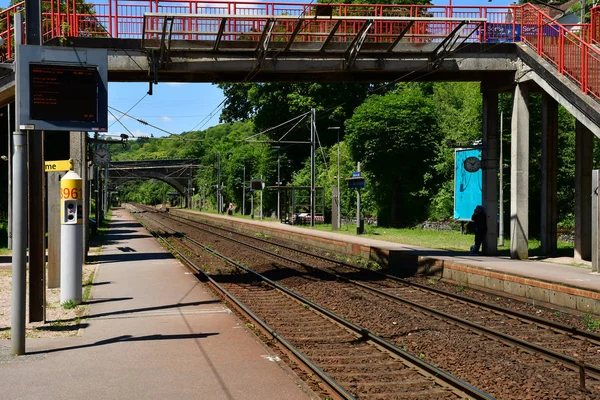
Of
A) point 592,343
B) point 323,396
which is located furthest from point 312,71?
point 323,396

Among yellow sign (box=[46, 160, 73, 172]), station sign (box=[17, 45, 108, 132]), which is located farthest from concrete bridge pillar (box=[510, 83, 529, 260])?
station sign (box=[17, 45, 108, 132])

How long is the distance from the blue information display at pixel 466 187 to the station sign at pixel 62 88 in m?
13.8

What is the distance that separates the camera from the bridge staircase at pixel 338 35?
55.0 feet

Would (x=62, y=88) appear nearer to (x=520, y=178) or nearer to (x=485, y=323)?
(x=485, y=323)

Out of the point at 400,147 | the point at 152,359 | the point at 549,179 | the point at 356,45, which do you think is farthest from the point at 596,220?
the point at 400,147

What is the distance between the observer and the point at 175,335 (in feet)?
32.0

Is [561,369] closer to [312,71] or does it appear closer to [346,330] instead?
[346,330]

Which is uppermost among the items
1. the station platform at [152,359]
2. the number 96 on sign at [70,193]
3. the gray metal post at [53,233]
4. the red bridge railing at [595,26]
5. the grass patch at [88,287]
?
the red bridge railing at [595,26]

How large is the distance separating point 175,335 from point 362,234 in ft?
79.5

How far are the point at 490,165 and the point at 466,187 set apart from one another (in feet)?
9.70

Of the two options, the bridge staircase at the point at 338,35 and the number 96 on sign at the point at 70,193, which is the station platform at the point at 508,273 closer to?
the bridge staircase at the point at 338,35

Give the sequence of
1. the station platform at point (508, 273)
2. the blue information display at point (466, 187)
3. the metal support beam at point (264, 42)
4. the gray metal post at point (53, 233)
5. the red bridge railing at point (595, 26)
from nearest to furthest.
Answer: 1. the station platform at point (508, 273)
2. the gray metal post at point (53, 233)
3. the metal support beam at point (264, 42)
4. the red bridge railing at point (595, 26)
5. the blue information display at point (466, 187)

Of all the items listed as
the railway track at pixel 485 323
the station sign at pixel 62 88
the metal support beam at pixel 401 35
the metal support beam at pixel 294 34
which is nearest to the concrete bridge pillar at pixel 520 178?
the metal support beam at pixel 401 35

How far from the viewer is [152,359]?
8219 millimetres
